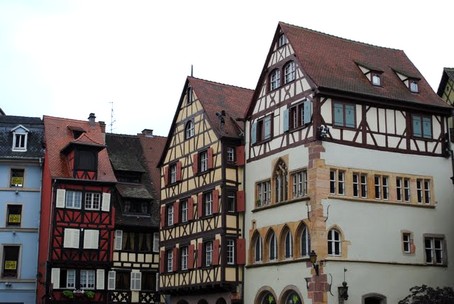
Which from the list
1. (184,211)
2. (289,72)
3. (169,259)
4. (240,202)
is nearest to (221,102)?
(184,211)

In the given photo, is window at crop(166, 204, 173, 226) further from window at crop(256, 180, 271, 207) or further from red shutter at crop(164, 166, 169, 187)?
window at crop(256, 180, 271, 207)

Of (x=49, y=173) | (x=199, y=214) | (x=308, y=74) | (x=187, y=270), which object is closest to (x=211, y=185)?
Answer: (x=199, y=214)

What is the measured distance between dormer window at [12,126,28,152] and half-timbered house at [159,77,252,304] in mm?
10001

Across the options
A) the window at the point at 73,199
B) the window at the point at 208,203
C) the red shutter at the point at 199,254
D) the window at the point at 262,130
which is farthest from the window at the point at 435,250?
the window at the point at 73,199

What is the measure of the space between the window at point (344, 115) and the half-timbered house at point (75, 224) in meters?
19.7

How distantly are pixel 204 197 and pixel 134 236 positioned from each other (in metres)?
10.8

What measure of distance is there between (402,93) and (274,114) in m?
6.46

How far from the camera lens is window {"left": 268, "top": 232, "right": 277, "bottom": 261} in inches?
1506

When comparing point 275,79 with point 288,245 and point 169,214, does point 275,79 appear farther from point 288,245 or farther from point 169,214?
point 169,214

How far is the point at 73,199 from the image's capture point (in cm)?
5028

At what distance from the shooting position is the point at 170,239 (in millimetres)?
47281

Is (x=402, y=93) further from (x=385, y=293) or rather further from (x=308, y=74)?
(x=385, y=293)

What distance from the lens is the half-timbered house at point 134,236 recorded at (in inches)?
2046

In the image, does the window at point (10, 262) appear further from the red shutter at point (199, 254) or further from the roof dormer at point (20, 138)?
the red shutter at point (199, 254)
